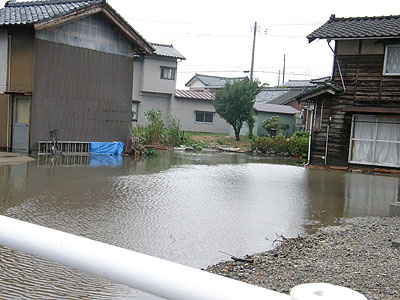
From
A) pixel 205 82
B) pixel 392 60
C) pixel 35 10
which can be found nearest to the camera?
pixel 392 60

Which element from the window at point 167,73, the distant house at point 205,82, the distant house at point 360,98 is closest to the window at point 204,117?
the window at point 167,73

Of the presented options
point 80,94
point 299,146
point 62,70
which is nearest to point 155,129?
point 80,94

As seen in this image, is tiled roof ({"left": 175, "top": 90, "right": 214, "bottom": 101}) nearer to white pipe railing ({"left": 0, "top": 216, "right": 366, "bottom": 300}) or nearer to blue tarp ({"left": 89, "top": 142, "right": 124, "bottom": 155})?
blue tarp ({"left": 89, "top": 142, "right": 124, "bottom": 155})

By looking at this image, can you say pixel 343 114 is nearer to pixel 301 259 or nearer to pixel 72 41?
pixel 72 41

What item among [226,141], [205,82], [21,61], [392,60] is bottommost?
[226,141]

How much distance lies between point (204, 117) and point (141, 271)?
118ft

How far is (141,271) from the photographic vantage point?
3.71 feet

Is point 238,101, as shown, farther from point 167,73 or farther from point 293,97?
point 293,97

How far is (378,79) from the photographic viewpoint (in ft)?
55.4

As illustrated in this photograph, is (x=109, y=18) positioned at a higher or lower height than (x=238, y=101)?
higher

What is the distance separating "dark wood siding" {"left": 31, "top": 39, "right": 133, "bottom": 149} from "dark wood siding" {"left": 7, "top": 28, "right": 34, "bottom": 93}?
0.27 m

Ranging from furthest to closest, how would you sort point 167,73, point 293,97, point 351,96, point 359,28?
point 293,97 < point 167,73 < point 351,96 < point 359,28

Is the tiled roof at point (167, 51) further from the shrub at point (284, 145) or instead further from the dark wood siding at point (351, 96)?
the dark wood siding at point (351, 96)

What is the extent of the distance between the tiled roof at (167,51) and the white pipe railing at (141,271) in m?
33.4
